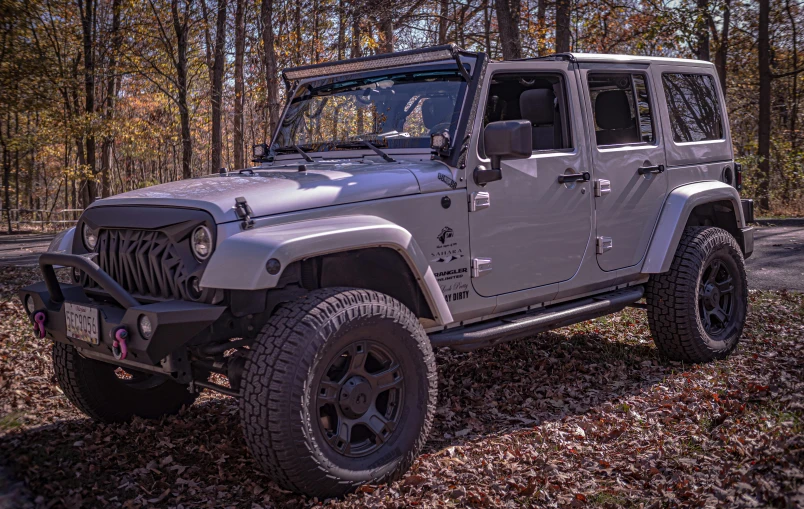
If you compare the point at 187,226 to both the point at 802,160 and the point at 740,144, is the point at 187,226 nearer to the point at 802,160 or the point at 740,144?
the point at 802,160

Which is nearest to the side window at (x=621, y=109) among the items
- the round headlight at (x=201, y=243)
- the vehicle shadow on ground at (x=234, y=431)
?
the vehicle shadow on ground at (x=234, y=431)

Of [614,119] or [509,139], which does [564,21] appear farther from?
[509,139]

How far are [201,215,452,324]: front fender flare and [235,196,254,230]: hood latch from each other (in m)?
0.04

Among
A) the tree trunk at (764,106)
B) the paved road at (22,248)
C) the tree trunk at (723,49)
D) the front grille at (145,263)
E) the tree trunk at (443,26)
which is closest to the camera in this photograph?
the front grille at (145,263)

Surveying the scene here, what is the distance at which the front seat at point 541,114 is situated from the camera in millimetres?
4641

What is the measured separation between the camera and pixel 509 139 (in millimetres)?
3889

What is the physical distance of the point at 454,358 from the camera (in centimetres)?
602

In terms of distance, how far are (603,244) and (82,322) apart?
338cm

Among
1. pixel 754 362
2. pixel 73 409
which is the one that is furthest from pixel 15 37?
pixel 754 362

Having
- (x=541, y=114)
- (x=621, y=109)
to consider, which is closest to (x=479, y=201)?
(x=541, y=114)

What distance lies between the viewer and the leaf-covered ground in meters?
3.34

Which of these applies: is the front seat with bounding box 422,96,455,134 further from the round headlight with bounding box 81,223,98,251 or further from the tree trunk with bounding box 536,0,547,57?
the tree trunk with bounding box 536,0,547,57

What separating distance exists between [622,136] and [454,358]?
7.56ft

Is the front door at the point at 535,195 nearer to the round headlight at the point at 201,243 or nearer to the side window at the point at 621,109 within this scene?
the side window at the point at 621,109
